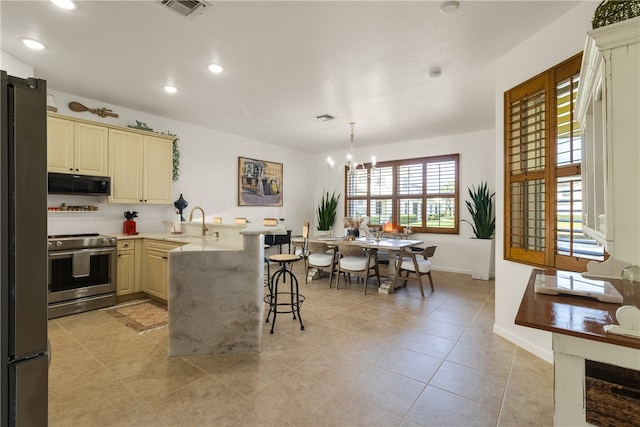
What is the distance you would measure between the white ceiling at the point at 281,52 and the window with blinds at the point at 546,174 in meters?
0.53

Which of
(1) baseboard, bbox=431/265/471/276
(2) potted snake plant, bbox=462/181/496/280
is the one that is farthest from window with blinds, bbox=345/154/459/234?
(1) baseboard, bbox=431/265/471/276

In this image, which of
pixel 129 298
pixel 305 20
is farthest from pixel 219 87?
pixel 129 298

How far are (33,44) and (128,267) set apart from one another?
2.61m

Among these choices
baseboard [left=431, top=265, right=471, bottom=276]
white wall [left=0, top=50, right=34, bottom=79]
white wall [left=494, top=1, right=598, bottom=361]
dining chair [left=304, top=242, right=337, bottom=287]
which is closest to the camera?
white wall [left=494, top=1, right=598, bottom=361]

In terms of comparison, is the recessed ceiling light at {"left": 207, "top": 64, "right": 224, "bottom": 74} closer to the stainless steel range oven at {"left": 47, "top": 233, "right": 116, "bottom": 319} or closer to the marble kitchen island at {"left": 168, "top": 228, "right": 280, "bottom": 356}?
the marble kitchen island at {"left": 168, "top": 228, "right": 280, "bottom": 356}

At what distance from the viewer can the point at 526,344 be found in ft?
8.98

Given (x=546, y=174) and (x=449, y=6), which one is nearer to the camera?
(x=449, y=6)

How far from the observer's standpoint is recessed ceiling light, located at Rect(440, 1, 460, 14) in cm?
222

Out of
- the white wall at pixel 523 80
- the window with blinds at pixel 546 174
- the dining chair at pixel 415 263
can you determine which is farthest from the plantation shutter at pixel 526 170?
the dining chair at pixel 415 263

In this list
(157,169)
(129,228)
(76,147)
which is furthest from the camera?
(157,169)

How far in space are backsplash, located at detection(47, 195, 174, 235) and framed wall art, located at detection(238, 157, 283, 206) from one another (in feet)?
5.66

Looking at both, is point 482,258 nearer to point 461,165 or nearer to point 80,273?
point 461,165

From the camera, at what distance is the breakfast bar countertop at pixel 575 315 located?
1011mm

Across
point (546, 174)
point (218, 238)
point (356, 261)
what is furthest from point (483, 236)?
point (218, 238)
